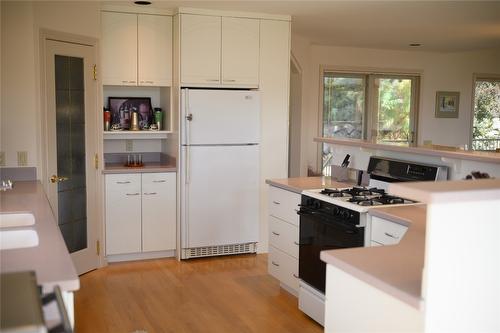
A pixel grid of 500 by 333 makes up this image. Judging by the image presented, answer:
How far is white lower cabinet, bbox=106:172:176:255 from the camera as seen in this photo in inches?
201

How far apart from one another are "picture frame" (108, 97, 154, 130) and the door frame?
1.73ft

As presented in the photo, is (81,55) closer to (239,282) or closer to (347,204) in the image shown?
(239,282)

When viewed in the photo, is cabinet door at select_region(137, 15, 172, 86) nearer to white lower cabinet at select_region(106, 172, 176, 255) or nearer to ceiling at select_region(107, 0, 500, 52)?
ceiling at select_region(107, 0, 500, 52)

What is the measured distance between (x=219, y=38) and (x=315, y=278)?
8.56 feet

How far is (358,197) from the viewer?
139 inches

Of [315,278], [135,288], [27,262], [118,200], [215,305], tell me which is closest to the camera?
[27,262]

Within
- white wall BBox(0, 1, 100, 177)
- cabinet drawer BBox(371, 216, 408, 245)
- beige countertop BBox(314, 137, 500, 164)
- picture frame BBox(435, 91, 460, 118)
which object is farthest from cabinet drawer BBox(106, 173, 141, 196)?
picture frame BBox(435, 91, 460, 118)

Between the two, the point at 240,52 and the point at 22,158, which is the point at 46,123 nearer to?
the point at 22,158

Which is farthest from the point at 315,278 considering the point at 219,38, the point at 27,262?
the point at 219,38

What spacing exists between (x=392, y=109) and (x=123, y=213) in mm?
4804

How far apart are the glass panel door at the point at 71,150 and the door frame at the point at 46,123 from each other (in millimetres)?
135

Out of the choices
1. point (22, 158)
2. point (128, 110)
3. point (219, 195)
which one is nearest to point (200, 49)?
point (128, 110)

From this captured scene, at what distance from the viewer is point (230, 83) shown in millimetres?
5324

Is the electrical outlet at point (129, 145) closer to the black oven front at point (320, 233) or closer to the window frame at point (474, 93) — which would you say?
the black oven front at point (320, 233)
